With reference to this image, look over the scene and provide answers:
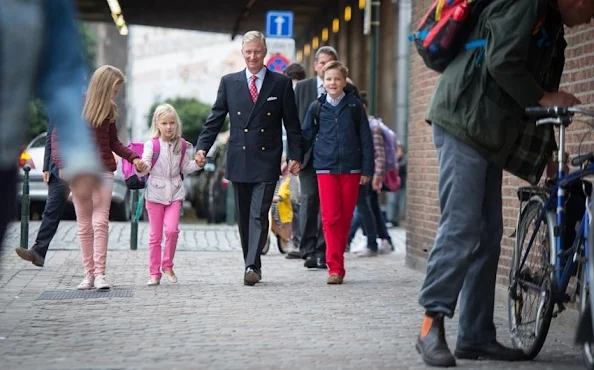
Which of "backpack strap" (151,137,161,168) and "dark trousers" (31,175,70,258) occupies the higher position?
"backpack strap" (151,137,161,168)

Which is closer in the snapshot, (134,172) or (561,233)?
(561,233)

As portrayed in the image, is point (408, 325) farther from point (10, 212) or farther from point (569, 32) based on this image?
point (10, 212)

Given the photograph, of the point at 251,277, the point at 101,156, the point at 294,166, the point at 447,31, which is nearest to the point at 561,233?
the point at 447,31

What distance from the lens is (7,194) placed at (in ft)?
12.0

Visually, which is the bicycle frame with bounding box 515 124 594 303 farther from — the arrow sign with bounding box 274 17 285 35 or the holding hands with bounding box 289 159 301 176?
the arrow sign with bounding box 274 17 285 35

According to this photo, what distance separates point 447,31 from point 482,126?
0.48 meters

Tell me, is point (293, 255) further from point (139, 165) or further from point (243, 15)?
point (243, 15)

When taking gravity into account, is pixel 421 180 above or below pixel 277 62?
below

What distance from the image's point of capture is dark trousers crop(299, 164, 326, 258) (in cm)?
1290

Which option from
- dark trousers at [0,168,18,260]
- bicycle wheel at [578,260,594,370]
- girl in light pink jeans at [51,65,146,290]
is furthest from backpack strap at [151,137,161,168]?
dark trousers at [0,168,18,260]

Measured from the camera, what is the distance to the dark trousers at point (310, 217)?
12.9 meters

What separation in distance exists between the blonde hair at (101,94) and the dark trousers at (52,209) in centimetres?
93

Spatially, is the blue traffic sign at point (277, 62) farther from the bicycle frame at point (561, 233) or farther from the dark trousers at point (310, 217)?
the bicycle frame at point (561, 233)

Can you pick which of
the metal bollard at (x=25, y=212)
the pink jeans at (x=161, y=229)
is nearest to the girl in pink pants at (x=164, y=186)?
the pink jeans at (x=161, y=229)
